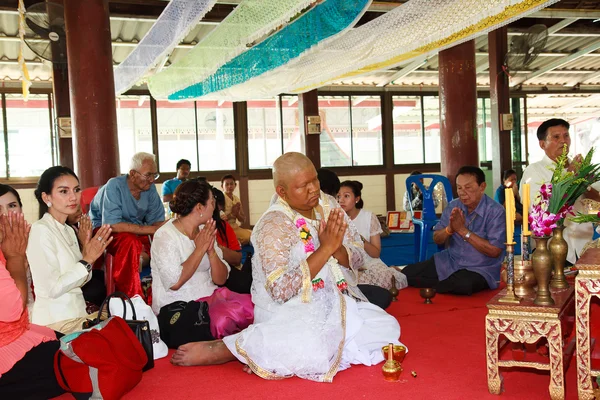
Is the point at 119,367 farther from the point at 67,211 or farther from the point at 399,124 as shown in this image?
the point at 399,124

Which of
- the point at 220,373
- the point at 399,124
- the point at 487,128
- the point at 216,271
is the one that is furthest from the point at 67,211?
the point at 487,128

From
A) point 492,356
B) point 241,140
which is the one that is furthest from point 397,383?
point 241,140

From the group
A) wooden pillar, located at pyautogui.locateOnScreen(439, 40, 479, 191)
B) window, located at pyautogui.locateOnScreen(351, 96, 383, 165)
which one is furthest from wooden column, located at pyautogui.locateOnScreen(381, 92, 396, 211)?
wooden pillar, located at pyautogui.locateOnScreen(439, 40, 479, 191)

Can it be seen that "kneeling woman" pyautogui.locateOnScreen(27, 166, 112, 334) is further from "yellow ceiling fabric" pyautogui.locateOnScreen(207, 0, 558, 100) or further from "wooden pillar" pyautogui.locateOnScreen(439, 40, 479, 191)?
"wooden pillar" pyautogui.locateOnScreen(439, 40, 479, 191)

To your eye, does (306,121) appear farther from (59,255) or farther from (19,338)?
(19,338)

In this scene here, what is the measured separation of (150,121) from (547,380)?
9652mm

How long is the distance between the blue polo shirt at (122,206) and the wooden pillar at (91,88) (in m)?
0.77

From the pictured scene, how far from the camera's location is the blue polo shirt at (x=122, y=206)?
4.47m

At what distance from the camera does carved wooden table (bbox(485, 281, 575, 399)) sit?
220 cm

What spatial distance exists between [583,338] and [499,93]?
23.6ft

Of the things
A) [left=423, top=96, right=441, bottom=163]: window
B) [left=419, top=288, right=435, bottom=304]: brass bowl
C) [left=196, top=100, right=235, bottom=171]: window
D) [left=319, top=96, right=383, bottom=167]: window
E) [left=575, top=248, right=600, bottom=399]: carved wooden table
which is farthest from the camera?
[left=423, top=96, right=441, bottom=163]: window

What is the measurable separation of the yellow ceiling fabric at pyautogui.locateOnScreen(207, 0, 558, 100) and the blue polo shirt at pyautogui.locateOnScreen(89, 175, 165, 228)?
1625 millimetres

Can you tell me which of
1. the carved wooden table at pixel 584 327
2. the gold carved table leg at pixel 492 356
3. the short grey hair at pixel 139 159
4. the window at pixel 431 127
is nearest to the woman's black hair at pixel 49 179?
the short grey hair at pixel 139 159

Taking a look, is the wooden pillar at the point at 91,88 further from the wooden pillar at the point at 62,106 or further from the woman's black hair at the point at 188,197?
the woman's black hair at the point at 188,197
